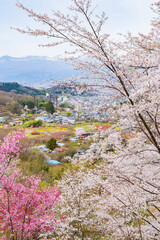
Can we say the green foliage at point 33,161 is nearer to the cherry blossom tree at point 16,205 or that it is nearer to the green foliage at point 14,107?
the cherry blossom tree at point 16,205

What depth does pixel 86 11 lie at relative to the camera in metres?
2.15

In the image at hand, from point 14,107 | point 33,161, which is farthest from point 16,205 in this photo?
point 14,107

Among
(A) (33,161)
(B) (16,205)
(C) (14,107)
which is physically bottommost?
(A) (33,161)

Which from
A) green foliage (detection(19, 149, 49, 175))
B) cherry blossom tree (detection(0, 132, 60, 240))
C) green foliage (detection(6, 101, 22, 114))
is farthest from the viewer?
green foliage (detection(6, 101, 22, 114))

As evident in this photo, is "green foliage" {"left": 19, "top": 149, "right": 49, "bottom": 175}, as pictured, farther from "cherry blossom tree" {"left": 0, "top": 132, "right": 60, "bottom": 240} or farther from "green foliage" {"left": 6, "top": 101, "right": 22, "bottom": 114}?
"green foliage" {"left": 6, "top": 101, "right": 22, "bottom": 114}

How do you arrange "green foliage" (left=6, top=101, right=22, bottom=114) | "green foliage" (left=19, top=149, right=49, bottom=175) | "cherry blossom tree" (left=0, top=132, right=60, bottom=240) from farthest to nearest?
"green foliage" (left=6, top=101, right=22, bottom=114)
"green foliage" (left=19, top=149, right=49, bottom=175)
"cherry blossom tree" (left=0, top=132, right=60, bottom=240)

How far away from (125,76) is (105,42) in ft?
1.77

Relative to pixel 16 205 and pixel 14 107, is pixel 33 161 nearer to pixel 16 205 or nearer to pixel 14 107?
pixel 16 205

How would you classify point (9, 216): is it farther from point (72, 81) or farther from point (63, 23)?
point (63, 23)

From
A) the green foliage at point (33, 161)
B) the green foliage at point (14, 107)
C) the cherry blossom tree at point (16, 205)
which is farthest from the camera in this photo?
the green foliage at point (14, 107)

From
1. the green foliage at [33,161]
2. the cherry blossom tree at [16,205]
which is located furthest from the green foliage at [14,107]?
the cherry blossom tree at [16,205]

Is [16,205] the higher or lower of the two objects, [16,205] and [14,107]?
the higher

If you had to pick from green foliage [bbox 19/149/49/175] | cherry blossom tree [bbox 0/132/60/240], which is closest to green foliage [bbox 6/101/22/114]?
green foliage [bbox 19/149/49/175]

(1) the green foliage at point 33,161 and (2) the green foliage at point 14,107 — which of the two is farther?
(2) the green foliage at point 14,107
